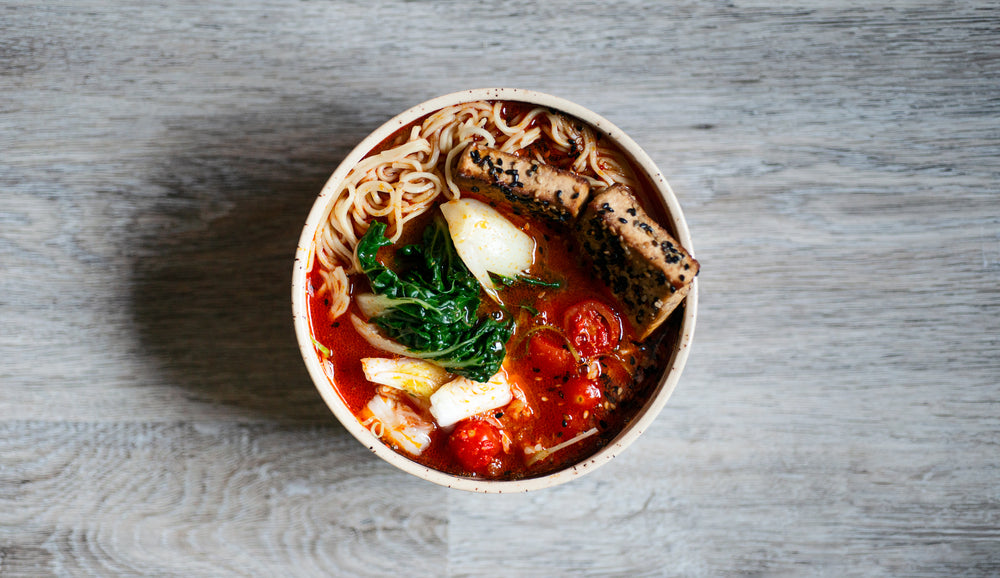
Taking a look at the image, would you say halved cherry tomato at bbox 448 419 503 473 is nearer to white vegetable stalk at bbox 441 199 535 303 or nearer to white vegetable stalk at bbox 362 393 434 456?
white vegetable stalk at bbox 362 393 434 456

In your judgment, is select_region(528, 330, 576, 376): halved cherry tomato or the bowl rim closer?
the bowl rim

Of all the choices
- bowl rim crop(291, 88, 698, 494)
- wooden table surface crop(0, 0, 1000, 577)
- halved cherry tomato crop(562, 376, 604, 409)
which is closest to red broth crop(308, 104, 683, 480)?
halved cherry tomato crop(562, 376, 604, 409)

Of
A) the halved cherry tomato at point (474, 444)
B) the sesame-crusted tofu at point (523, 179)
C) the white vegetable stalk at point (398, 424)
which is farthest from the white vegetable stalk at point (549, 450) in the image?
the sesame-crusted tofu at point (523, 179)

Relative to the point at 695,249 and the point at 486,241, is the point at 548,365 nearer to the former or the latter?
the point at 486,241

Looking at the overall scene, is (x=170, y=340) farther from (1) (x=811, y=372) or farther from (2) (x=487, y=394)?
(1) (x=811, y=372)

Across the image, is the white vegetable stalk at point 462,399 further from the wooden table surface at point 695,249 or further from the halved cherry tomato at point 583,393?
the wooden table surface at point 695,249

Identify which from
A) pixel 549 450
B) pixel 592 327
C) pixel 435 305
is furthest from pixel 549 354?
pixel 435 305
